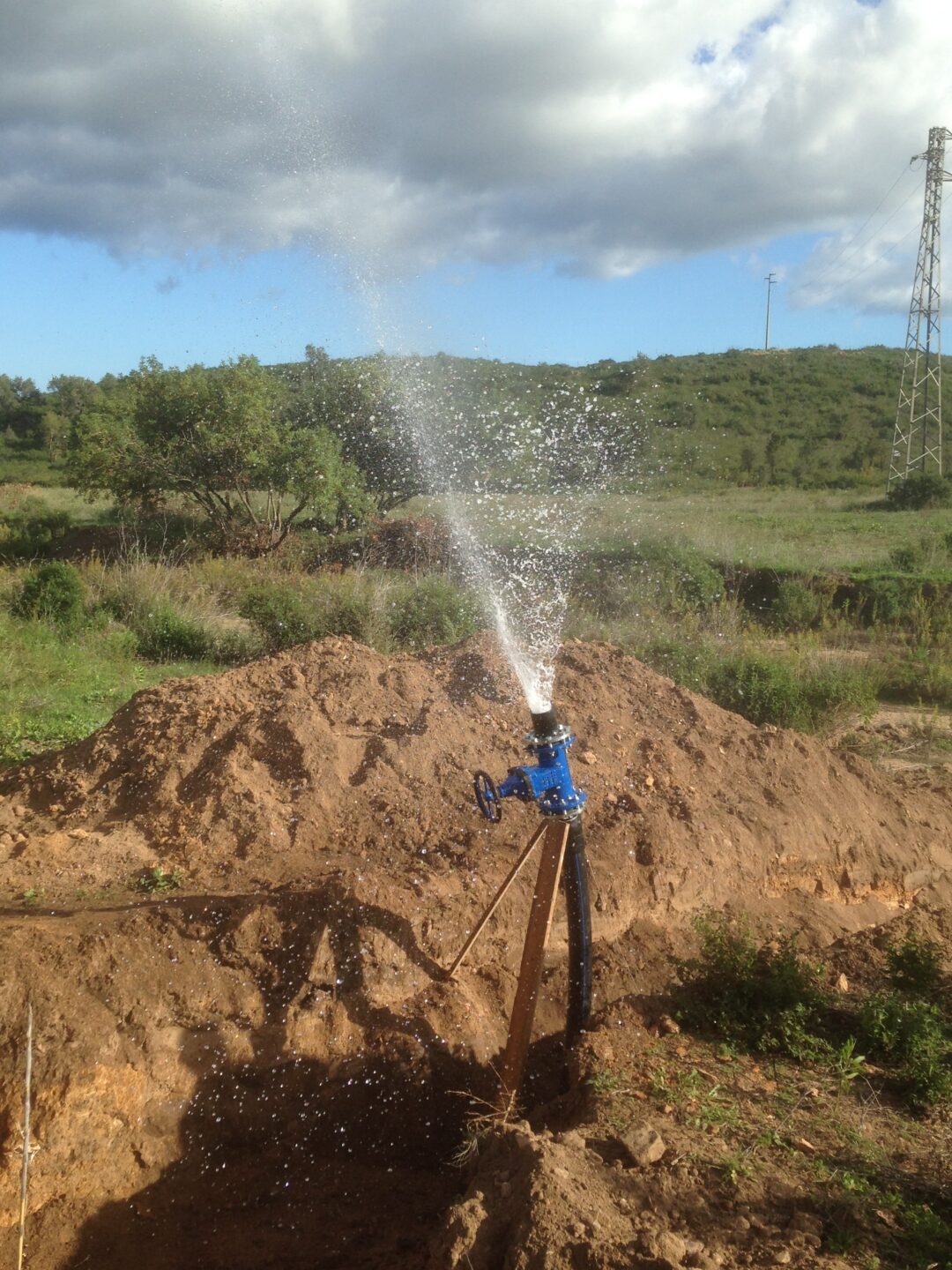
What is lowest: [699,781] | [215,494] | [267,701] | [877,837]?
[877,837]

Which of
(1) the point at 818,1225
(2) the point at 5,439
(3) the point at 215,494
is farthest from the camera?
(2) the point at 5,439

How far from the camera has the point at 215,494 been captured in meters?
16.5

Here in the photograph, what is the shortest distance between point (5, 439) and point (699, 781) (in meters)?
41.1

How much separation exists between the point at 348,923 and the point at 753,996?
1.52m

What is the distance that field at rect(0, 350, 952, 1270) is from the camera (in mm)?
2646

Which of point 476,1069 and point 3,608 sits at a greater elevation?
point 3,608

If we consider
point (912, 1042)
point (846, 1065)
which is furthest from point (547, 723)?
point (912, 1042)

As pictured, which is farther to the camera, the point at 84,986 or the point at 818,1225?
the point at 84,986

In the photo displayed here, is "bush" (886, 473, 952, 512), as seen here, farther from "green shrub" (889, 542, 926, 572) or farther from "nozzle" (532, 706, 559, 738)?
"nozzle" (532, 706, 559, 738)

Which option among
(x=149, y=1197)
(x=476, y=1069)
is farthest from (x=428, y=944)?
(x=149, y=1197)

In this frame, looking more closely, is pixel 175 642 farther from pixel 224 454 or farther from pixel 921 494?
pixel 921 494

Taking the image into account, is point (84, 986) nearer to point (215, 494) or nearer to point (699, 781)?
point (699, 781)

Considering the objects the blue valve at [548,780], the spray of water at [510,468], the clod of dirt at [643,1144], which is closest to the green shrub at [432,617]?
the spray of water at [510,468]

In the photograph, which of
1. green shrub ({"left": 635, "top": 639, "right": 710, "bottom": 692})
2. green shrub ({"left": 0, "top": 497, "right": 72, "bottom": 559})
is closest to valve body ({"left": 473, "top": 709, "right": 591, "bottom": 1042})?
green shrub ({"left": 635, "top": 639, "right": 710, "bottom": 692})
